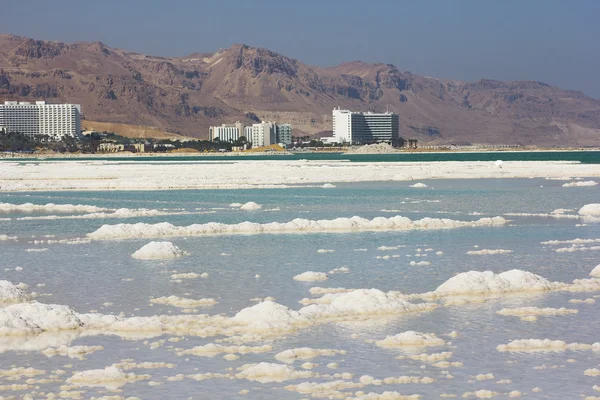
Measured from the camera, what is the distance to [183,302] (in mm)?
20359

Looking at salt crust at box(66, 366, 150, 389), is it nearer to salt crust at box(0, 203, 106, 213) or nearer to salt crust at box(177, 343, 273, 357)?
salt crust at box(177, 343, 273, 357)

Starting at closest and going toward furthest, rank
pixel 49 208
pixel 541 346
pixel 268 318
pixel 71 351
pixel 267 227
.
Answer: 1. pixel 541 346
2. pixel 71 351
3. pixel 268 318
4. pixel 267 227
5. pixel 49 208

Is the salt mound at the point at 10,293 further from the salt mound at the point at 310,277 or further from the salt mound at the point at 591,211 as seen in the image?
the salt mound at the point at 591,211

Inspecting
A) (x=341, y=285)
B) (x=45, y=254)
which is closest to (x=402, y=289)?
(x=341, y=285)

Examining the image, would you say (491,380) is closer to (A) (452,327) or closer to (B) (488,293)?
(A) (452,327)

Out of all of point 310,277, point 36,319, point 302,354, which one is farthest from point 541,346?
point 36,319

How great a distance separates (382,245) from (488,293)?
9.29 metres

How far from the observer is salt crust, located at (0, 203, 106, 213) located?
1834 inches

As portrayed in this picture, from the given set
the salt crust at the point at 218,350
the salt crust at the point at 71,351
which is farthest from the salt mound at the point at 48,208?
the salt crust at the point at 218,350

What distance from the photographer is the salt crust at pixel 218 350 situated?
52.7ft

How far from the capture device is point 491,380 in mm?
14203

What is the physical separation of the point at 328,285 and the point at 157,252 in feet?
24.3

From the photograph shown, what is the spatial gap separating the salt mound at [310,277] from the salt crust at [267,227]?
36.7 ft

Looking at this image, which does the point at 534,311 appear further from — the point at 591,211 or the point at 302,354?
the point at 591,211
